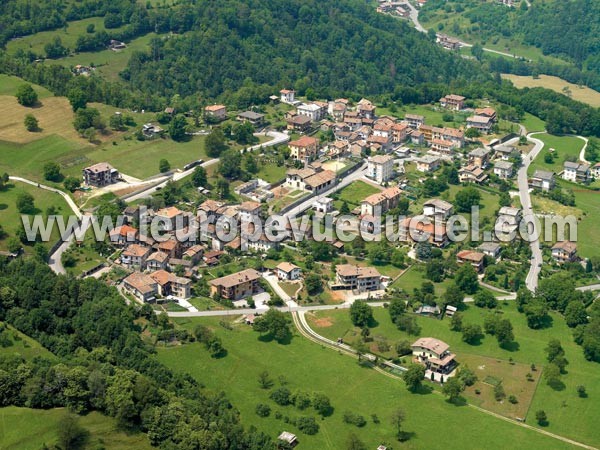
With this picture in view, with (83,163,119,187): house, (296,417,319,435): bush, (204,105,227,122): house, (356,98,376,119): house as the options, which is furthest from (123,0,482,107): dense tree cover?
(296,417,319,435): bush

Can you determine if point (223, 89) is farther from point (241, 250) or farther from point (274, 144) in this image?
point (241, 250)

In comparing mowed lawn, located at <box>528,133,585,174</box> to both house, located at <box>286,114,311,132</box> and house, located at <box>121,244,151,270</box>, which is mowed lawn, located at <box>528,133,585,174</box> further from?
house, located at <box>121,244,151,270</box>

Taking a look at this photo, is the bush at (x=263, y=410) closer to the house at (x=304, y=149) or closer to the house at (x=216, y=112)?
the house at (x=304, y=149)

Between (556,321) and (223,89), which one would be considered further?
(223,89)

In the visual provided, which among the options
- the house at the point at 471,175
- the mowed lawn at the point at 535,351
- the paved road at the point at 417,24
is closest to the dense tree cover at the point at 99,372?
the mowed lawn at the point at 535,351

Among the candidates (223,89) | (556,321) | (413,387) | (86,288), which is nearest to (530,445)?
(413,387)

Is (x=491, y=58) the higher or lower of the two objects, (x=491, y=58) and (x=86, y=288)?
the lower
